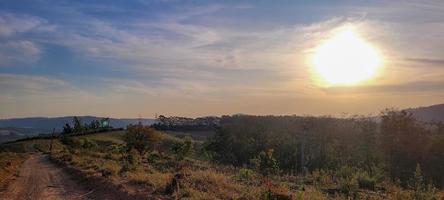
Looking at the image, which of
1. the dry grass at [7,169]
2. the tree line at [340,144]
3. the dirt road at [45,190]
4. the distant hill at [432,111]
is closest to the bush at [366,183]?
the tree line at [340,144]

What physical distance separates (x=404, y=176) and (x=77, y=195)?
36.4 metres

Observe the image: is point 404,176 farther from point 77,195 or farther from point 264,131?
point 77,195

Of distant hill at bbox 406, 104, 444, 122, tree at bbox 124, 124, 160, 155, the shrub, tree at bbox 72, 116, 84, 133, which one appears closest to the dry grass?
tree at bbox 124, 124, 160, 155

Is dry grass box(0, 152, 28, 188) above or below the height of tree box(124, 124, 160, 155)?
below

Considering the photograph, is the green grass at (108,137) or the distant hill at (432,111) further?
the distant hill at (432,111)

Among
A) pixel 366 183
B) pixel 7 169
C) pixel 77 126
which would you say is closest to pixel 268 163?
pixel 366 183

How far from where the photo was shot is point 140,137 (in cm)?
5925

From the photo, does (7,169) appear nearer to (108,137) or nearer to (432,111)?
(108,137)

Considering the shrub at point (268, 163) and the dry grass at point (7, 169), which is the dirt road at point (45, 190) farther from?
the shrub at point (268, 163)

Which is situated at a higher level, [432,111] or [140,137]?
[432,111]

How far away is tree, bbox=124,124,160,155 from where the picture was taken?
58719mm

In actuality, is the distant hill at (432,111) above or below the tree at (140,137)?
above

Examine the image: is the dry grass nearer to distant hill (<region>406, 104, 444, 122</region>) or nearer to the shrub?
the shrub

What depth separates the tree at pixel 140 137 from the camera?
58.7m
